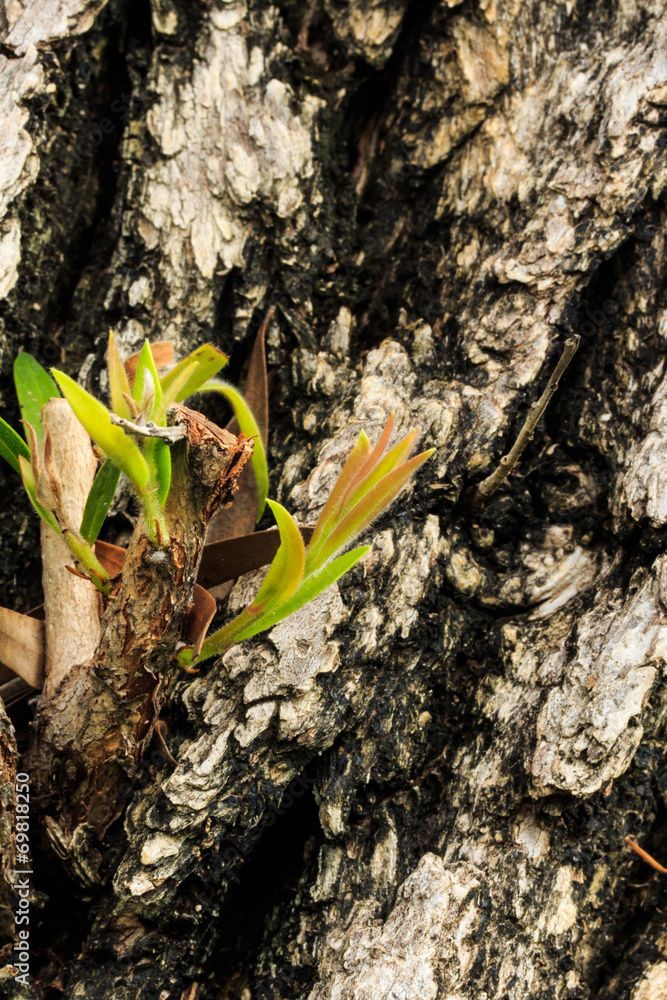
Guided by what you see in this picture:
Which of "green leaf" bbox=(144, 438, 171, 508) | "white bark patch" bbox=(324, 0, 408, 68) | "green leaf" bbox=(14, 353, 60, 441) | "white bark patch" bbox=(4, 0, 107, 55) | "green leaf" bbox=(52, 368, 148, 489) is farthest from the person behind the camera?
"white bark patch" bbox=(324, 0, 408, 68)

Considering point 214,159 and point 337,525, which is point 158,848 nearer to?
point 337,525

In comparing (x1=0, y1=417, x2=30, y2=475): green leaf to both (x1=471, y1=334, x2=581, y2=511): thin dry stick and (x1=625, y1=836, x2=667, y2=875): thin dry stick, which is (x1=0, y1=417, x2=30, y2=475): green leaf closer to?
(x1=471, y1=334, x2=581, y2=511): thin dry stick

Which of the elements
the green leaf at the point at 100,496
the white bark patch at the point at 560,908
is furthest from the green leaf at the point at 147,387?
the white bark patch at the point at 560,908

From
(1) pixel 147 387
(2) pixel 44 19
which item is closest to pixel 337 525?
(1) pixel 147 387

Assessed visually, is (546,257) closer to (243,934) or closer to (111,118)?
(111,118)

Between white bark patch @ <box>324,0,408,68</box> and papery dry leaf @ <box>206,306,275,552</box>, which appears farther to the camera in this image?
white bark patch @ <box>324,0,408,68</box>

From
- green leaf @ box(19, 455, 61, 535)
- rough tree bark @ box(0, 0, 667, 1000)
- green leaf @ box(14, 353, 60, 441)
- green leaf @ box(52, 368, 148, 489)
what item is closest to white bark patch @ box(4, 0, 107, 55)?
rough tree bark @ box(0, 0, 667, 1000)

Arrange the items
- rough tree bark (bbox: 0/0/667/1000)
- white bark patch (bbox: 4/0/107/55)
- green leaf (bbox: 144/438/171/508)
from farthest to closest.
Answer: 1. white bark patch (bbox: 4/0/107/55)
2. rough tree bark (bbox: 0/0/667/1000)
3. green leaf (bbox: 144/438/171/508)
